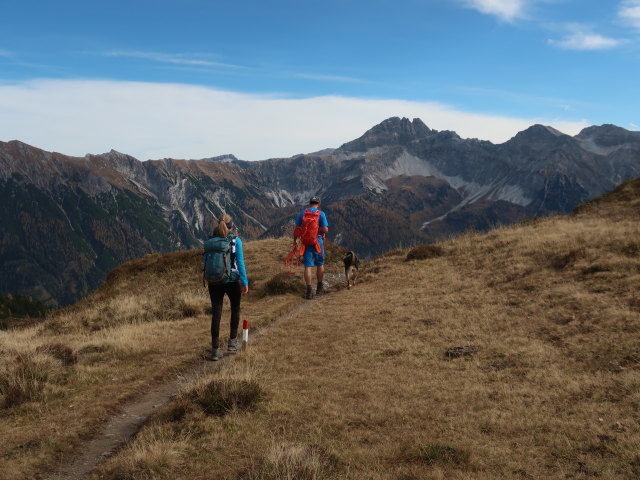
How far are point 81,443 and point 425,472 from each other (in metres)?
4.94

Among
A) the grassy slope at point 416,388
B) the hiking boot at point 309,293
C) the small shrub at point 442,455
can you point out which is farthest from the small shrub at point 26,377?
the hiking boot at point 309,293

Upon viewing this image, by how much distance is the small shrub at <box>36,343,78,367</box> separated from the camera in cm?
1064

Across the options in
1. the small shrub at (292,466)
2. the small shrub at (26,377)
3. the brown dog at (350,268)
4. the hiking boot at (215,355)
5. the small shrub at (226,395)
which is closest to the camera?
the small shrub at (292,466)

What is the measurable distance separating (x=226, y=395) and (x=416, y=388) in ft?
10.8

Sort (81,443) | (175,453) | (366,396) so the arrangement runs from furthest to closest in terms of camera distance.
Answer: (366,396) < (81,443) < (175,453)

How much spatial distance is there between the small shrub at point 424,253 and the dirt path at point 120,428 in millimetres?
14779

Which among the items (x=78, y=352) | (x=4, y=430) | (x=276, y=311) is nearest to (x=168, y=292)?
(x=276, y=311)

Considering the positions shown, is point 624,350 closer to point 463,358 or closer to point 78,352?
point 463,358

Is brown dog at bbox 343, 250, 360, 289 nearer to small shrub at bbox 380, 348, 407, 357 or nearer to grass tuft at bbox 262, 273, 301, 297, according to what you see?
grass tuft at bbox 262, 273, 301, 297

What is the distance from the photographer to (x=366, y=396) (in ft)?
25.9

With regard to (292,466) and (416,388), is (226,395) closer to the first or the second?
(292,466)

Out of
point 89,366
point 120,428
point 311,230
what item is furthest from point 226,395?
Result: point 311,230

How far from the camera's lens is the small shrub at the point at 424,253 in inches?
907

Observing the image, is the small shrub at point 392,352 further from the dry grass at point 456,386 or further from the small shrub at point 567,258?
the small shrub at point 567,258
